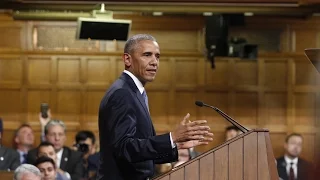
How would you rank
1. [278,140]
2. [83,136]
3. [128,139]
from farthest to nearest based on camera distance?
[278,140] < [83,136] < [128,139]

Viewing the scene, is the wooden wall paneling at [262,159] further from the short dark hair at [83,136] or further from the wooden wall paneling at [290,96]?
the wooden wall paneling at [290,96]

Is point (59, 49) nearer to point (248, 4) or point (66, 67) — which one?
point (66, 67)

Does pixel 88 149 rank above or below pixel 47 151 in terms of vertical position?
below

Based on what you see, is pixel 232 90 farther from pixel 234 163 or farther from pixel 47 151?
pixel 234 163

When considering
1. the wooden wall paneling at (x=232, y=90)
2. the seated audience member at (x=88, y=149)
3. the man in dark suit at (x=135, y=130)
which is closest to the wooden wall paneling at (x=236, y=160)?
the man in dark suit at (x=135, y=130)

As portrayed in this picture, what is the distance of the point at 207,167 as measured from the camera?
3.18 metres

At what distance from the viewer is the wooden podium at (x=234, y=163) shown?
318 centimetres

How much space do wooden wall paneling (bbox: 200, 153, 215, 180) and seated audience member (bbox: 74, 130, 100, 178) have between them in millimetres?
4258

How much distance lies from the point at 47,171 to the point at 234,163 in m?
3.23

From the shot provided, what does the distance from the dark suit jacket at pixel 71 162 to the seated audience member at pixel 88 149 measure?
8 centimetres

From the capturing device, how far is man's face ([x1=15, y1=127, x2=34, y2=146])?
8.17 meters

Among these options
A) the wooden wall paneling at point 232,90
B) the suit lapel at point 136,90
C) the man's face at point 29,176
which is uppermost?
the suit lapel at point 136,90

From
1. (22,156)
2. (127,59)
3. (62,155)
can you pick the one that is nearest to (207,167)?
(127,59)

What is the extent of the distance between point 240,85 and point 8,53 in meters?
2.61
